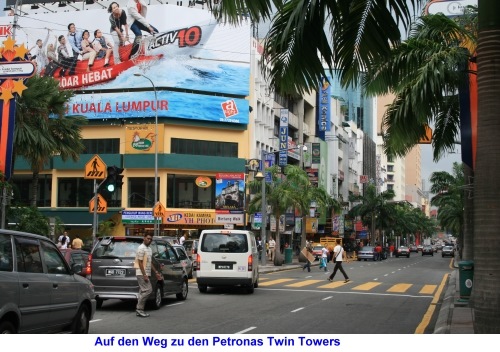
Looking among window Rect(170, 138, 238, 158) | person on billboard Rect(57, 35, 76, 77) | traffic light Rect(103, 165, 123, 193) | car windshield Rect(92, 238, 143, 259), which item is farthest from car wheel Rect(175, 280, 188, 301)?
person on billboard Rect(57, 35, 76, 77)

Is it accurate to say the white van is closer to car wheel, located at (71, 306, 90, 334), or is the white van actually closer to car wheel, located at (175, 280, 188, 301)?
car wheel, located at (175, 280, 188, 301)

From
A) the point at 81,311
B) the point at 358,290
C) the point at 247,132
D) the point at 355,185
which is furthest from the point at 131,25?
the point at 355,185

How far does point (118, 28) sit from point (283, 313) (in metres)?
47.2

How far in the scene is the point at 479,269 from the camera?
8148mm

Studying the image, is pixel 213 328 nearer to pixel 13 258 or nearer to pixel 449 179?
pixel 13 258

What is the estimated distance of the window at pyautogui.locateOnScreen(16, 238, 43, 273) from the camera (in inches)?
334

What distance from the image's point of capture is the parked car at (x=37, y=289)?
7.98m

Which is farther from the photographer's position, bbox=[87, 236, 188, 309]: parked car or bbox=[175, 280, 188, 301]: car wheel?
bbox=[175, 280, 188, 301]: car wheel

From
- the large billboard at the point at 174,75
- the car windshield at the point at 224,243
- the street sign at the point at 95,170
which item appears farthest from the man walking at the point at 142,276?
the large billboard at the point at 174,75

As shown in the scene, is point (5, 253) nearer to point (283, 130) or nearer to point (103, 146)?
point (103, 146)

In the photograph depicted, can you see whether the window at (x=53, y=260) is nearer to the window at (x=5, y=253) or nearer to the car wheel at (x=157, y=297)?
the window at (x=5, y=253)

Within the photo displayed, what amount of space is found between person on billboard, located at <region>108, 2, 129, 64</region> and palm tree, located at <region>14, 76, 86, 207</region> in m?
27.1

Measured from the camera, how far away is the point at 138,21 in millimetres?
57656

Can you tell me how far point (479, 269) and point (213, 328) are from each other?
601cm
